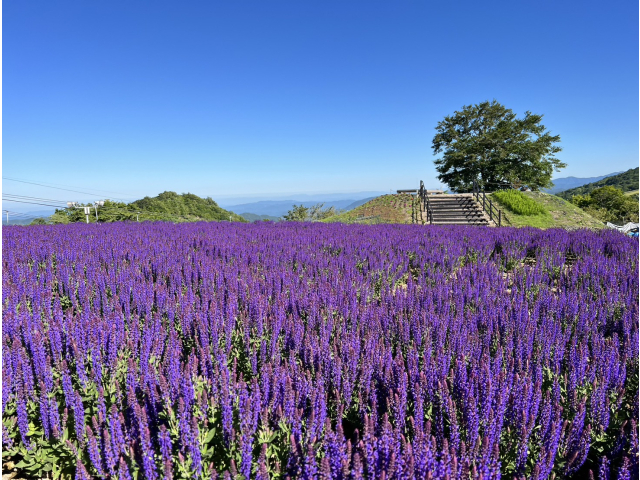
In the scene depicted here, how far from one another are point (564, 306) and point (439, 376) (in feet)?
7.33

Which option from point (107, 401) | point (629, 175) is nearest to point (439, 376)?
point (107, 401)

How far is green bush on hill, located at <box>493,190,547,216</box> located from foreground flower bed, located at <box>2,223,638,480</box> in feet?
54.5

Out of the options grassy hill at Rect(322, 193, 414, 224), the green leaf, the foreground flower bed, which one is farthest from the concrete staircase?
the green leaf

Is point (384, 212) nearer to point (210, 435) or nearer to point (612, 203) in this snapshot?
point (210, 435)

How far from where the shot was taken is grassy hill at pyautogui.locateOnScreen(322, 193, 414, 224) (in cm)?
2169

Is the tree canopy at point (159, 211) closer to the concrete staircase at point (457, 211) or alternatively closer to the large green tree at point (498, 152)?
the concrete staircase at point (457, 211)

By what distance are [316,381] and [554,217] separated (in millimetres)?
21145

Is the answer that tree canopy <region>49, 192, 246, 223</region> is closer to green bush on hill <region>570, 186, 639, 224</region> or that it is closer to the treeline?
the treeline

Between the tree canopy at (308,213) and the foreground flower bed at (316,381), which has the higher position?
the tree canopy at (308,213)

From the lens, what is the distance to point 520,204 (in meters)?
20.4

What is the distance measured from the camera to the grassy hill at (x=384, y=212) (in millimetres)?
21688

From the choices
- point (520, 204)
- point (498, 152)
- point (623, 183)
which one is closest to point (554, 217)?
point (520, 204)

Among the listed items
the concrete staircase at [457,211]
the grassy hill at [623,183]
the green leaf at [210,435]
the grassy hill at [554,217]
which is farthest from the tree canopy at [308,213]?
the grassy hill at [623,183]

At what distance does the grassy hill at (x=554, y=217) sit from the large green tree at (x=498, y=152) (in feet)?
48.9
